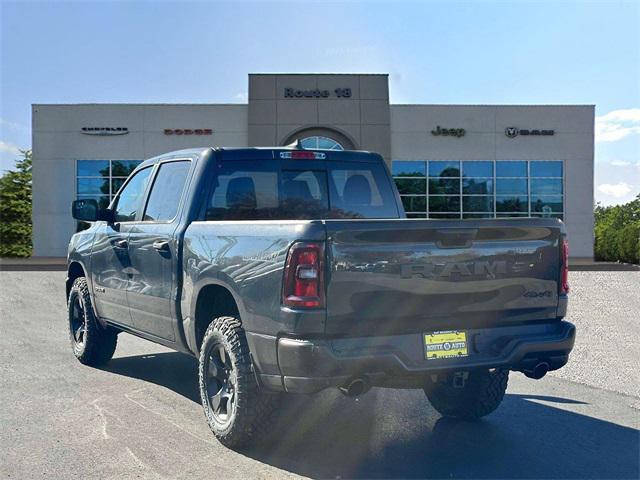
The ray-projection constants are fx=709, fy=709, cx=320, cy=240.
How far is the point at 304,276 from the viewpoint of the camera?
13.3 feet

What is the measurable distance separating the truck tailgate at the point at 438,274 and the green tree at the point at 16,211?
39.3 meters

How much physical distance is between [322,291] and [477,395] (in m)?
2.14

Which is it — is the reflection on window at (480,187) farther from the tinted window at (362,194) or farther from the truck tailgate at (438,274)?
the truck tailgate at (438,274)

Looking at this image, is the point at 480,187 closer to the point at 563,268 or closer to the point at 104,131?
the point at 104,131

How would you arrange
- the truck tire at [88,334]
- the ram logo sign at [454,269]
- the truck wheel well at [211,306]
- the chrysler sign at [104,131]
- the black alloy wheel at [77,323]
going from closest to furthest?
the ram logo sign at [454,269], the truck wheel well at [211,306], the truck tire at [88,334], the black alloy wheel at [77,323], the chrysler sign at [104,131]

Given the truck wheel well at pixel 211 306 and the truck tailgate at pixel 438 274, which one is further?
the truck wheel well at pixel 211 306

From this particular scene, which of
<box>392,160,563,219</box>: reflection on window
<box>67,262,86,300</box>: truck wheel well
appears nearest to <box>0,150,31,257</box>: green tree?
<box>392,160,563,219</box>: reflection on window

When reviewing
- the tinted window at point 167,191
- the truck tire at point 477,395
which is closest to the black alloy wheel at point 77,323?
the tinted window at point 167,191

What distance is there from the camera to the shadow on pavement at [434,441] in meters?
4.44

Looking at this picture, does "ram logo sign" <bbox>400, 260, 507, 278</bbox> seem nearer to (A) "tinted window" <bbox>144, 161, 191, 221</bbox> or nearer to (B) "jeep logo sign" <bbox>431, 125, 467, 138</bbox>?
(A) "tinted window" <bbox>144, 161, 191, 221</bbox>

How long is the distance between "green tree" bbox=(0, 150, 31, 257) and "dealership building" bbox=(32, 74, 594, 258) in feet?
21.9

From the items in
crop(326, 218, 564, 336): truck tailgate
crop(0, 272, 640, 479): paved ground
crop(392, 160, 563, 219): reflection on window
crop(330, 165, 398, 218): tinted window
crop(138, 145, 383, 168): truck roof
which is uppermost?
crop(392, 160, 563, 219): reflection on window

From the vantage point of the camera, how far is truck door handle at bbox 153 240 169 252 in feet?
18.4

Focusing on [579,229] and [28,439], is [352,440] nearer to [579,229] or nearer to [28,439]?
[28,439]
